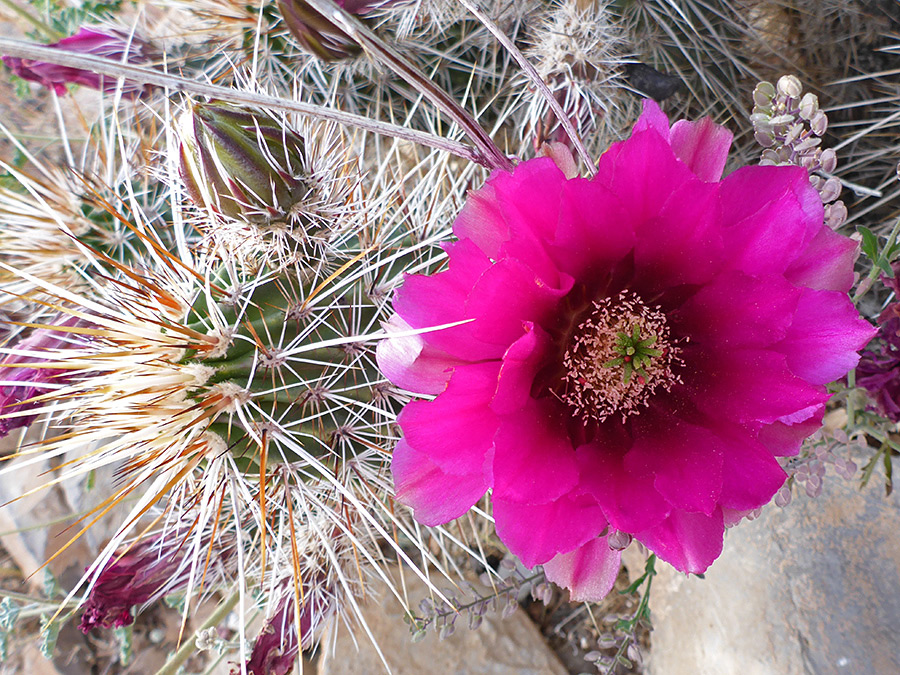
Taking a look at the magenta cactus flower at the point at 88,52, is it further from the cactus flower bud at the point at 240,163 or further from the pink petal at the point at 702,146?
the pink petal at the point at 702,146

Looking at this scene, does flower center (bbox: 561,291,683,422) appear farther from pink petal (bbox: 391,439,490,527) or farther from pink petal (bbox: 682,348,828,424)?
pink petal (bbox: 391,439,490,527)

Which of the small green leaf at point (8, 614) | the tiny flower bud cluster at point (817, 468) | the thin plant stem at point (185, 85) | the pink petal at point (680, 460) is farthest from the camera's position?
the small green leaf at point (8, 614)

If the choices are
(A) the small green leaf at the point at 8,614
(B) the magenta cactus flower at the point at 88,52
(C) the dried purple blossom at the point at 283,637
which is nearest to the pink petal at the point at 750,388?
(C) the dried purple blossom at the point at 283,637

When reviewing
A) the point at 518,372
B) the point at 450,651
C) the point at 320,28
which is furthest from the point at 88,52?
the point at 450,651

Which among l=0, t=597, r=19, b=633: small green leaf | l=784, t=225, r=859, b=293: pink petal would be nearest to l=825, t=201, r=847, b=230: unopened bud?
l=784, t=225, r=859, b=293: pink petal

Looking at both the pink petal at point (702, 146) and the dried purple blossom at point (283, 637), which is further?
the dried purple blossom at point (283, 637)

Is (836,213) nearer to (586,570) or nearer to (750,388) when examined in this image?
(750,388)

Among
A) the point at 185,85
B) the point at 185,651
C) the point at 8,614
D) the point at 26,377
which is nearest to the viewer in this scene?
the point at 185,85

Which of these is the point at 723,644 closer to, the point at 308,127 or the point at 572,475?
the point at 572,475
